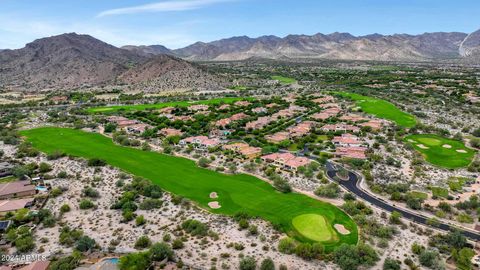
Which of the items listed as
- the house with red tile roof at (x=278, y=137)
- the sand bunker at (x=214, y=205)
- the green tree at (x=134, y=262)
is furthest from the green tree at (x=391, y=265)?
the house with red tile roof at (x=278, y=137)

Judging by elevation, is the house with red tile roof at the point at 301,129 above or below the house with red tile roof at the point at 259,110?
below

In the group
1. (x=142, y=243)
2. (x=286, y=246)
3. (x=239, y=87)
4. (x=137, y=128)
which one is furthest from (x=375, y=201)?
(x=239, y=87)

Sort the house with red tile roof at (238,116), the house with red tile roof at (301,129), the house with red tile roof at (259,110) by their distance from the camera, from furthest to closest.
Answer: the house with red tile roof at (259,110) → the house with red tile roof at (238,116) → the house with red tile roof at (301,129)

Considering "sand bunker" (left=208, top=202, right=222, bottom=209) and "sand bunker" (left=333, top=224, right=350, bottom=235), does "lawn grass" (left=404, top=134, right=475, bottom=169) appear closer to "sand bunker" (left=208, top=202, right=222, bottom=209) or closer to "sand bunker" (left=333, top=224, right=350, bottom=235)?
"sand bunker" (left=333, top=224, right=350, bottom=235)

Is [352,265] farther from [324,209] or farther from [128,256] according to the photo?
[128,256]

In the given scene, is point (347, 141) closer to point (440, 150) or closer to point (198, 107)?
point (440, 150)

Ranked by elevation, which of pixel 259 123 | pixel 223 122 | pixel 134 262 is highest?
pixel 223 122

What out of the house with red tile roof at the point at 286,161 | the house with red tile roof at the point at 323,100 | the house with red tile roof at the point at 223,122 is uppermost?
the house with red tile roof at the point at 323,100

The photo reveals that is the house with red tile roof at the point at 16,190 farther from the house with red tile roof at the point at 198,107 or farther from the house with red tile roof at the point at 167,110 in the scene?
the house with red tile roof at the point at 198,107
